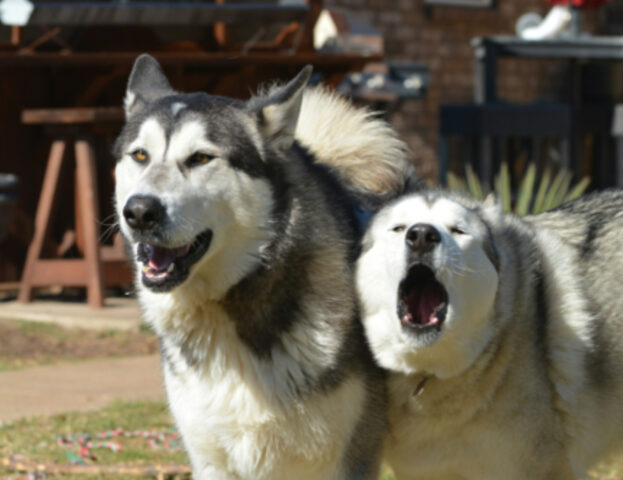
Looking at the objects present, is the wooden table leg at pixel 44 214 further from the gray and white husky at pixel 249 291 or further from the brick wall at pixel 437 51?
the gray and white husky at pixel 249 291

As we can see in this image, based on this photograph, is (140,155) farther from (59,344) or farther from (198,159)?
(59,344)

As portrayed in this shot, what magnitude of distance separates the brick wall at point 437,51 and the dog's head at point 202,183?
11731 mm

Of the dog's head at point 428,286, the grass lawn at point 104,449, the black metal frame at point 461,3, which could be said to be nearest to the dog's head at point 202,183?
the dog's head at point 428,286

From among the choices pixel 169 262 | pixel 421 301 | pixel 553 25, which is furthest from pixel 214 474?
pixel 553 25

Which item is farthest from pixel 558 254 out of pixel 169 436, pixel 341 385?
pixel 169 436

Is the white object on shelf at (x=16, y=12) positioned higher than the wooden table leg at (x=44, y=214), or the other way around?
the white object on shelf at (x=16, y=12)

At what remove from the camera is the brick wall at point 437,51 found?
16.5 m

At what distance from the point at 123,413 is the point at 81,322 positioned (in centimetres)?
340

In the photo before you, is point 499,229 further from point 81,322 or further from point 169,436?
point 81,322

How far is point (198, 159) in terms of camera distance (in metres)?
4.02

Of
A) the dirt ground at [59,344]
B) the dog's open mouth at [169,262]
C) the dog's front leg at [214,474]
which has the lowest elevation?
the dirt ground at [59,344]

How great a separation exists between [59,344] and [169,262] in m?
6.09

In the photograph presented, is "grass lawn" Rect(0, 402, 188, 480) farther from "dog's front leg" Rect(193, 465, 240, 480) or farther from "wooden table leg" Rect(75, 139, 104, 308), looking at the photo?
"wooden table leg" Rect(75, 139, 104, 308)

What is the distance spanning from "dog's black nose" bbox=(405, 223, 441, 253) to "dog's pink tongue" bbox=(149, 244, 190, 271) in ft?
2.72
